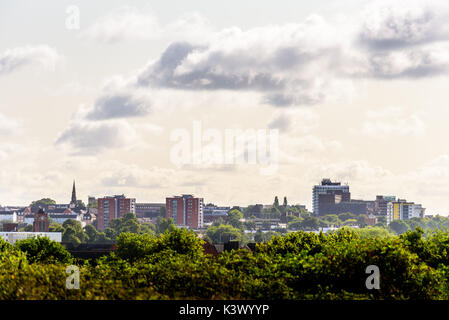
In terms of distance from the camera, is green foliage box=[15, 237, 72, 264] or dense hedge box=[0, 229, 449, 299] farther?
green foliage box=[15, 237, 72, 264]

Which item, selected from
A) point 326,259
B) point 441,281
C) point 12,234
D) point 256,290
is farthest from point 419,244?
point 12,234

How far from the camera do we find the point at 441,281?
2456 cm

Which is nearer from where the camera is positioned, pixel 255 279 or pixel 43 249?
pixel 255 279

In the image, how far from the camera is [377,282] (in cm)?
2252

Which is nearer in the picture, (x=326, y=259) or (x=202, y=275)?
(x=202, y=275)

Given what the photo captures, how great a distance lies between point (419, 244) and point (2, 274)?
1829cm

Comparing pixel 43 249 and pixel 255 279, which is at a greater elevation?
pixel 255 279

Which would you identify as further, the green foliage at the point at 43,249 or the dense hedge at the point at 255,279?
the green foliage at the point at 43,249

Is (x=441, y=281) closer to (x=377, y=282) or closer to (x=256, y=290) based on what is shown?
(x=377, y=282)
